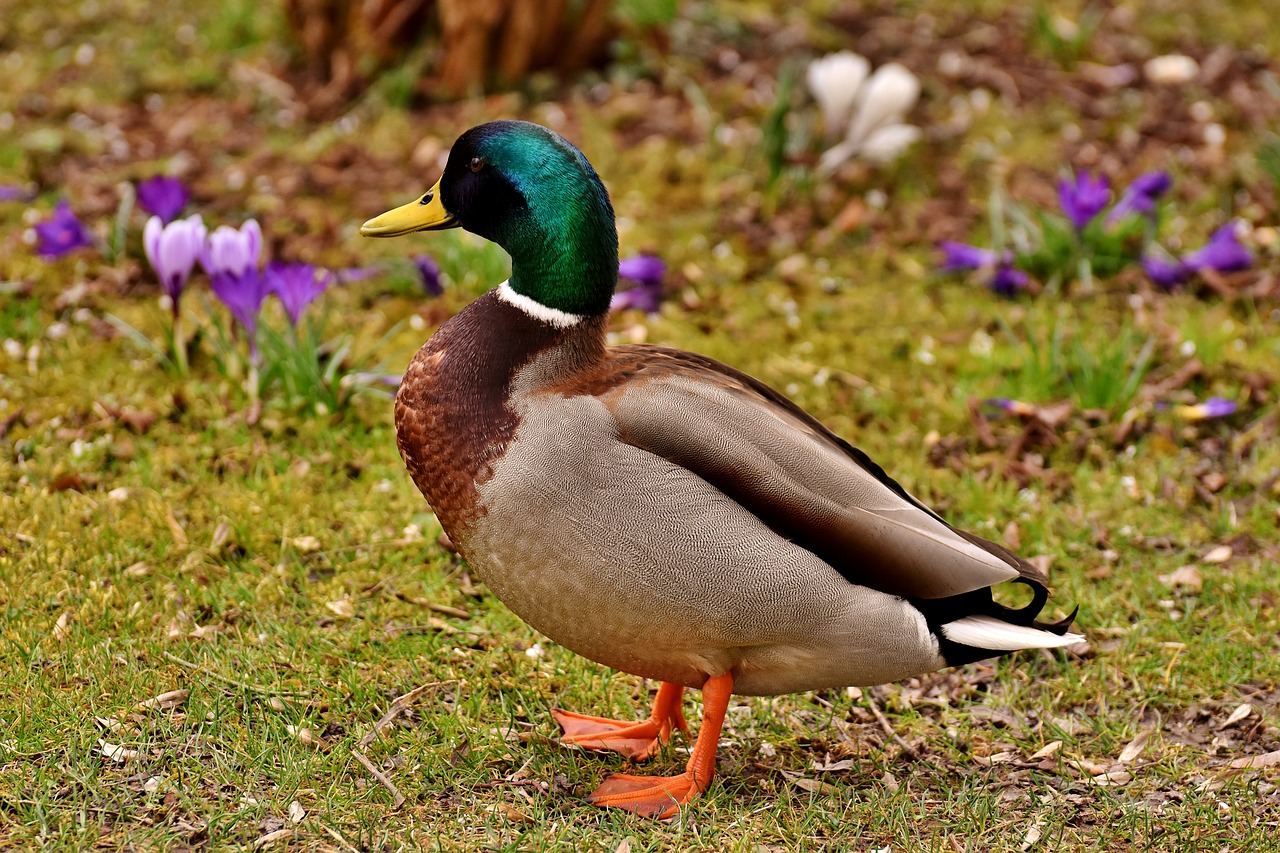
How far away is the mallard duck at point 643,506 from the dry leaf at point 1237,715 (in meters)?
0.71

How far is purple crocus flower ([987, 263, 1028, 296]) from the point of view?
5566 mm

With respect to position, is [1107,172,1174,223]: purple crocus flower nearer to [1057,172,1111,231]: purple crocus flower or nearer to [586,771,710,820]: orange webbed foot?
[1057,172,1111,231]: purple crocus flower

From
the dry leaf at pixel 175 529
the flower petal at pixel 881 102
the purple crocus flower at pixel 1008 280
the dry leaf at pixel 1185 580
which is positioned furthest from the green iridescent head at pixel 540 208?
the flower petal at pixel 881 102

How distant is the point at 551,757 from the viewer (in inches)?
131

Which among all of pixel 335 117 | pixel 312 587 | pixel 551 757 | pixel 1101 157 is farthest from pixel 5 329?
pixel 1101 157

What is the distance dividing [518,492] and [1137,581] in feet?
6.90

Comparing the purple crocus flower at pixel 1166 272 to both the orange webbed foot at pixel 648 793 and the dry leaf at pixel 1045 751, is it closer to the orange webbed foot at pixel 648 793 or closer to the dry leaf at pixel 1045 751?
the dry leaf at pixel 1045 751

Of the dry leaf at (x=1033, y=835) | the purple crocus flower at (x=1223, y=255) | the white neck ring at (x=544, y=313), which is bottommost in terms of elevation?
the dry leaf at (x=1033, y=835)

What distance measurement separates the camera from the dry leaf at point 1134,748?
11.1ft

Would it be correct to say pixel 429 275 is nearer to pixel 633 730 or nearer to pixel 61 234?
pixel 61 234

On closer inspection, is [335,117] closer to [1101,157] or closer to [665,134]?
[665,134]

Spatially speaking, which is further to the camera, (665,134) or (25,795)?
(665,134)

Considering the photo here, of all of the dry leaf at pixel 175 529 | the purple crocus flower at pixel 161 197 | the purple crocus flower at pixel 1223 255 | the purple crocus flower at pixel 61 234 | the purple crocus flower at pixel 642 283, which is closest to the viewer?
the dry leaf at pixel 175 529

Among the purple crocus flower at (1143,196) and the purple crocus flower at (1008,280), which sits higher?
the purple crocus flower at (1143,196)
